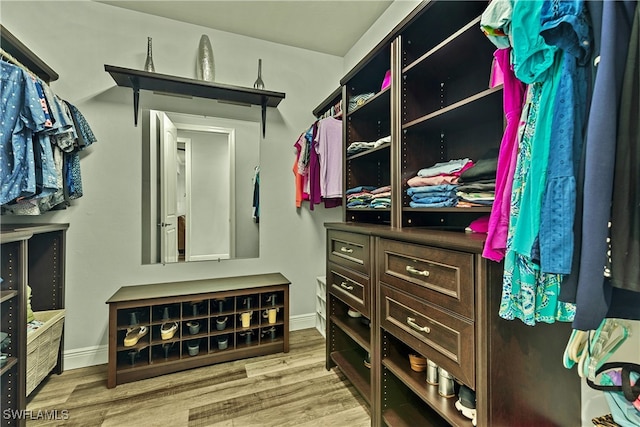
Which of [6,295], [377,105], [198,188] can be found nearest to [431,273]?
[377,105]

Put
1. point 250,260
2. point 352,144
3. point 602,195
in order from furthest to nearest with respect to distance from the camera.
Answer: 1. point 250,260
2. point 352,144
3. point 602,195

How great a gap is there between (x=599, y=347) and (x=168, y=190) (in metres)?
2.60

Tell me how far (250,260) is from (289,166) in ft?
3.02

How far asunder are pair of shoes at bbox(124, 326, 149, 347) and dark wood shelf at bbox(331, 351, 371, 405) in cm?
130

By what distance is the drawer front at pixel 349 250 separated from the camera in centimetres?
154

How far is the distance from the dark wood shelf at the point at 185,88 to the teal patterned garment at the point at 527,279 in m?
1.91

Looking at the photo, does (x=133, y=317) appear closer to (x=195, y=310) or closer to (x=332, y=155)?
(x=195, y=310)

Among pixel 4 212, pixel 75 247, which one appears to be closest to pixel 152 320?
pixel 75 247

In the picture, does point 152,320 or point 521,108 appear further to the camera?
point 152,320

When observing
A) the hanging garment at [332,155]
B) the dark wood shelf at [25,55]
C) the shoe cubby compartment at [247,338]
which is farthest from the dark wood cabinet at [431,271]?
the dark wood shelf at [25,55]

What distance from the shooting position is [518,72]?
0.76m

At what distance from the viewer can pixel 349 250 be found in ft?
5.61

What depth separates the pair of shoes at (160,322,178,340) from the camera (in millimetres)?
1959

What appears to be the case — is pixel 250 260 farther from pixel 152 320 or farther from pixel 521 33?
pixel 521 33
